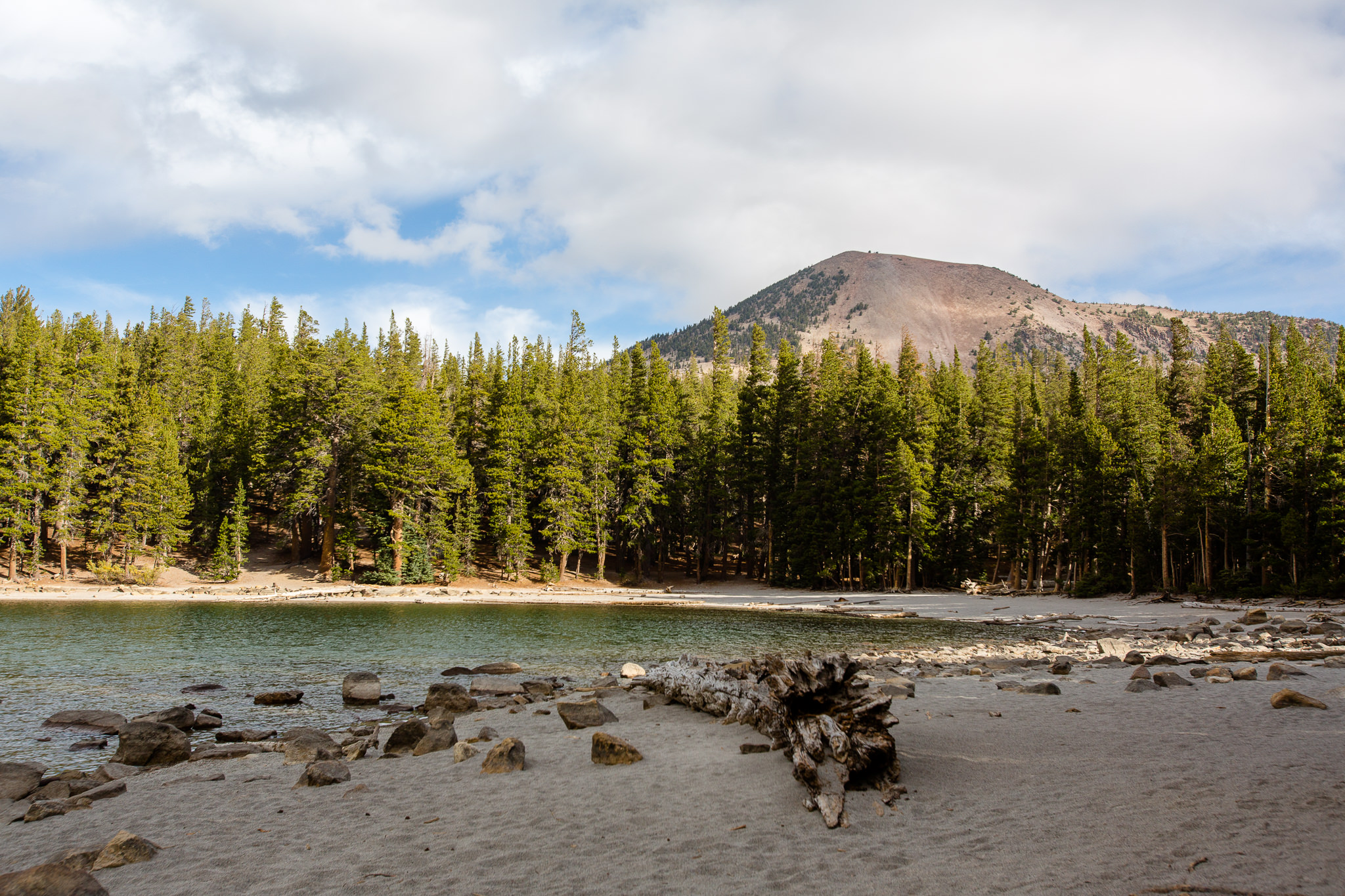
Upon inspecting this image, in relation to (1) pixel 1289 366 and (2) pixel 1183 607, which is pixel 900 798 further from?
(1) pixel 1289 366

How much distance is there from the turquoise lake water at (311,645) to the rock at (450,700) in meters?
1.09

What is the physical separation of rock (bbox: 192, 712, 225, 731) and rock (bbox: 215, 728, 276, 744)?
1.91 ft

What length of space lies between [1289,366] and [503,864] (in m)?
68.8

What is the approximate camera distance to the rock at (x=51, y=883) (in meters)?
4.58

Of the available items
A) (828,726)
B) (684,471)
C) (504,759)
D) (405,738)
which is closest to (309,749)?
(405,738)

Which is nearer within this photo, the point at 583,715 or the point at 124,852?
the point at 124,852

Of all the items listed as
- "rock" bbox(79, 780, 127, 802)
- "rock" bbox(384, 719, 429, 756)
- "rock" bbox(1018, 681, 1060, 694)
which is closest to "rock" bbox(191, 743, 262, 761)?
"rock" bbox(79, 780, 127, 802)

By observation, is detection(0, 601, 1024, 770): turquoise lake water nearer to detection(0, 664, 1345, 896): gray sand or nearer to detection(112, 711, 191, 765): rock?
detection(112, 711, 191, 765): rock

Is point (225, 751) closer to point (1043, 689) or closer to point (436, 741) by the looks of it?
point (436, 741)

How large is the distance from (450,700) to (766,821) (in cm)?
802

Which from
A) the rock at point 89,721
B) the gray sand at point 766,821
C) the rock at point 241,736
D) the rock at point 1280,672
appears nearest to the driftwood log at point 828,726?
the gray sand at point 766,821

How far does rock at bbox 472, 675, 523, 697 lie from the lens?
1389cm

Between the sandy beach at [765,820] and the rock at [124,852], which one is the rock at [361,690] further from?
the rock at [124,852]

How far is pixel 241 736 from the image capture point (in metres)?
10.4
